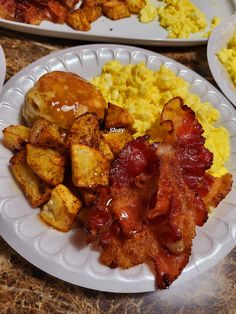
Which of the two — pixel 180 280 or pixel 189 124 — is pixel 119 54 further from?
pixel 180 280

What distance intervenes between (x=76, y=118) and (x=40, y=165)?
0.21 meters

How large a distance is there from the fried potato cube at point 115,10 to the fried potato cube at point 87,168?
3.36 feet

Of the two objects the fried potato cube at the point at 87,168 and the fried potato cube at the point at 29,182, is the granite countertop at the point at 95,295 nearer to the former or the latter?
→ the fried potato cube at the point at 29,182

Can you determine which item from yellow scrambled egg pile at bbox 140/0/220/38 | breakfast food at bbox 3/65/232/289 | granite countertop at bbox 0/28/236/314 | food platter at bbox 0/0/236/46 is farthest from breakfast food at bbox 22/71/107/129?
yellow scrambled egg pile at bbox 140/0/220/38

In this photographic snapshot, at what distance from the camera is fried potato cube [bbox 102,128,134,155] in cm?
137

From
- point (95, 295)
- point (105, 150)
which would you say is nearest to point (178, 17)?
point (105, 150)

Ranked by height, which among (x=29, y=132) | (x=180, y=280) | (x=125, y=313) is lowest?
(x=125, y=313)

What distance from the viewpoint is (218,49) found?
192cm

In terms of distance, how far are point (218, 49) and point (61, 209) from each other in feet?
3.82

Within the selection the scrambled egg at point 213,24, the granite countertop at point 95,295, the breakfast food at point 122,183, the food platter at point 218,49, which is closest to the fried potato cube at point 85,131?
the breakfast food at point 122,183

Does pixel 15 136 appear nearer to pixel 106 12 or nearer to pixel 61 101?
pixel 61 101

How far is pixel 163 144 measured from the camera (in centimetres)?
125

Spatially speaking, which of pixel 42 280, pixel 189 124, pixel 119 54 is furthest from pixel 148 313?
pixel 119 54

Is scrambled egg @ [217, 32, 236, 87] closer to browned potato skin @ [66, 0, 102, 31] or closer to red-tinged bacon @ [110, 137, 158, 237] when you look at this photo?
browned potato skin @ [66, 0, 102, 31]
